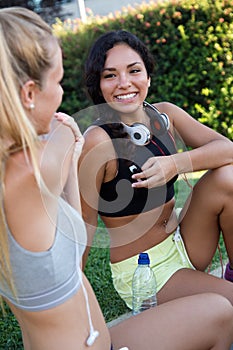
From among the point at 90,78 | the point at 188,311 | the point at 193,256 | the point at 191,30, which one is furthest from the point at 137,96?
the point at 191,30

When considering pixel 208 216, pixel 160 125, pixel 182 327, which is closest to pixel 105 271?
pixel 208 216

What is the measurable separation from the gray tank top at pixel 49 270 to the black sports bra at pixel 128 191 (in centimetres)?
100

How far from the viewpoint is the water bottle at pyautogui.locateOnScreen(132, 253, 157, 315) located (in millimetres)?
2866

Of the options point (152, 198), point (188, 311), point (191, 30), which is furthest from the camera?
point (191, 30)

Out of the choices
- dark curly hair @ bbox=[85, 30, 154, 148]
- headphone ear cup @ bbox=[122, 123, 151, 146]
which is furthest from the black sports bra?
dark curly hair @ bbox=[85, 30, 154, 148]

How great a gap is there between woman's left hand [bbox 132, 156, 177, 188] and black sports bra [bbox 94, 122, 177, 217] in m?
0.05

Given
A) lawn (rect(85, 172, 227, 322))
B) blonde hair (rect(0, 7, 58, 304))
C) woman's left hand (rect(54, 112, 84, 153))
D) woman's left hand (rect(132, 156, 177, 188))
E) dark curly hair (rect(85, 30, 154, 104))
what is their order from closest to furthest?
blonde hair (rect(0, 7, 58, 304)), woman's left hand (rect(54, 112, 84, 153)), woman's left hand (rect(132, 156, 177, 188)), dark curly hair (rect(85, 30, 154, 104)), lawn (rect(85, 172, 227, 322))

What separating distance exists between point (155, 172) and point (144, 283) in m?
0.56

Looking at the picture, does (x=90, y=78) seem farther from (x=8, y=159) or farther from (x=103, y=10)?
(x=103, y=10)

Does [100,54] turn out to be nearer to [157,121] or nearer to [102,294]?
[157,121]

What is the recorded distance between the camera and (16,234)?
5.54 feet

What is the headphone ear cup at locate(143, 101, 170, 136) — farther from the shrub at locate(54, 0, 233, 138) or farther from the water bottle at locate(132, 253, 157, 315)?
the shrub at locate(54, 0, 233, 138)

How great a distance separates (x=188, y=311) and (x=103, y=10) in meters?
16.4

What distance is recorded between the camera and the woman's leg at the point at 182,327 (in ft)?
6.97
